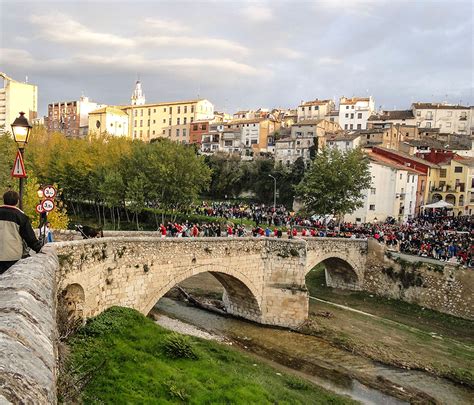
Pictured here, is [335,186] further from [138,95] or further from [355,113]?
[138,95]

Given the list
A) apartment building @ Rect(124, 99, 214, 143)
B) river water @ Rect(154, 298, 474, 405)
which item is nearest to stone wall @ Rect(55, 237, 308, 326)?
river water @ Rect(154, 298, 474, 405)

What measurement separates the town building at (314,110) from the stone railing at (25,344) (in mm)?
89227

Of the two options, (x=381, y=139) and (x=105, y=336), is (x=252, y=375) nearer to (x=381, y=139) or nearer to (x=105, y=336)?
(x=105, y=336)

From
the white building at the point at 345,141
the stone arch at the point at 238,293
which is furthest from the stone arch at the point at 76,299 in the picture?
the white building at the point at 345,141

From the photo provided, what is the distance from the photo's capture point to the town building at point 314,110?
9019cm

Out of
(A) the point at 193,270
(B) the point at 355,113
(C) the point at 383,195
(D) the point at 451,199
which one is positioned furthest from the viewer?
(B) the point at 355,113

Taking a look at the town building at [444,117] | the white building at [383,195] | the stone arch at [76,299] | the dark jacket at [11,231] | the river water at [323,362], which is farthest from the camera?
the town building at [444,117]

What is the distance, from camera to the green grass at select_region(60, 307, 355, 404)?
1191cm

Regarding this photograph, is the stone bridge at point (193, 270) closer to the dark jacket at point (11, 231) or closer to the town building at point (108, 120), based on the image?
the dark jacket at point (11, 231)

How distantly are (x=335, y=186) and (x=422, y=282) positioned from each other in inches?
506

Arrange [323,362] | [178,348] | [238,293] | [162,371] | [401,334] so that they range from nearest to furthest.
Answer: [162,371] → [178,348] → [323,362] → [401,334] → [238,293]

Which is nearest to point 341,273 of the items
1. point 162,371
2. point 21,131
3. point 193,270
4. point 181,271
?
point 193,270

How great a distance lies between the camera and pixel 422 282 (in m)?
29.5

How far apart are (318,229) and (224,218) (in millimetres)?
10488
